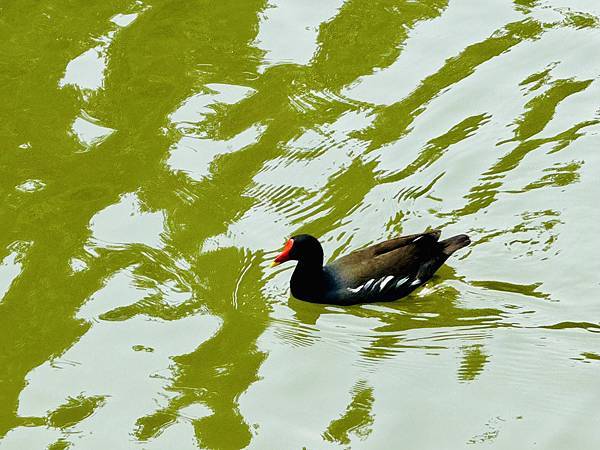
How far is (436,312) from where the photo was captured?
8445 millimetres

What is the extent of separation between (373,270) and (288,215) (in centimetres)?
88

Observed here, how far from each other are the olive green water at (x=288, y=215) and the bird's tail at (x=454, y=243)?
0.64ft

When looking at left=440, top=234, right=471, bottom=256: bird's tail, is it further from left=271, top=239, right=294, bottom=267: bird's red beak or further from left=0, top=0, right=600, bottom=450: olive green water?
left=271, top=239, right=294, bottom=267: bird's red beak

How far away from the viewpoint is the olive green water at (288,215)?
7.34 meters

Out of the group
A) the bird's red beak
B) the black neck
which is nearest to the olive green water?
the black neck

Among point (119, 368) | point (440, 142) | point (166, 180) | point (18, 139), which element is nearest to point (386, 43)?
point (440, 142)

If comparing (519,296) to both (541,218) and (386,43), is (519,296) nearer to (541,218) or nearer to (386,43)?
(541,218)

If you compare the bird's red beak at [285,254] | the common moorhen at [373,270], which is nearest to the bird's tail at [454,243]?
the common moorhen at [373,270]

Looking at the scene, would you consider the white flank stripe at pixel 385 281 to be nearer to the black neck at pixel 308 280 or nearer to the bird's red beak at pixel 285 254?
the black neck at pixel 308 280

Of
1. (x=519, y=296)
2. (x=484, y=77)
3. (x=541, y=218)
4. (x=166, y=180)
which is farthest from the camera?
(x=484, y=77)

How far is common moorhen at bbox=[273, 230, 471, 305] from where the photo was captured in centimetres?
863

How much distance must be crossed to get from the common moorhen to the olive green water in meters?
0.15

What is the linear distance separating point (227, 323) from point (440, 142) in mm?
2572

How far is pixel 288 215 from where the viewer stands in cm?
918
